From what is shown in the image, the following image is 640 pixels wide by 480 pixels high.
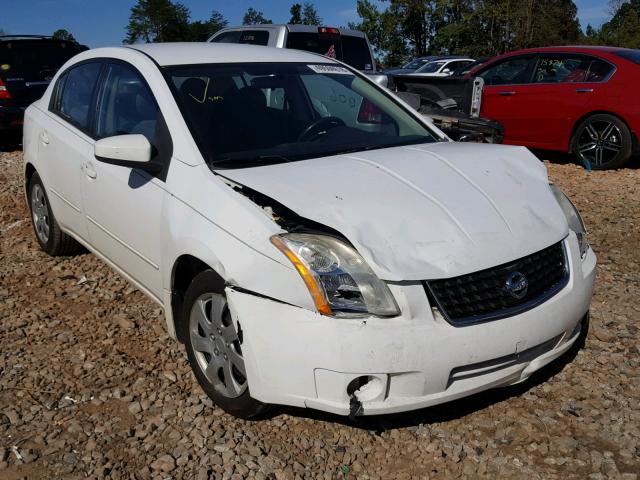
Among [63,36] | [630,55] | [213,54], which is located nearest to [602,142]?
[630,55]

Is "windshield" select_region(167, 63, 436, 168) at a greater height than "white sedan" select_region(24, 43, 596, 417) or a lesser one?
greater

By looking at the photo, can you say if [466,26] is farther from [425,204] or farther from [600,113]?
[425,204]

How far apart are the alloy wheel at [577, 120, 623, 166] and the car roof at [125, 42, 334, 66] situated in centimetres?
528

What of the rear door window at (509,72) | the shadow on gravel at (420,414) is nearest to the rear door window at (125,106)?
the shadow on gravel at (420,414)

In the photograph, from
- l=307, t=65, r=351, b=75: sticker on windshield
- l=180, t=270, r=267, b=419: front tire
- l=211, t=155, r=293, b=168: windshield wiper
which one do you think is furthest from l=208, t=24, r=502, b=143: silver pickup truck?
l=180, t=270, r=267, b=419: front tire

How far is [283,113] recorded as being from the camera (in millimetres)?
3848

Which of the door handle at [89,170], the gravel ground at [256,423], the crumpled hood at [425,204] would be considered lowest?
the gravel ground at [256,423]

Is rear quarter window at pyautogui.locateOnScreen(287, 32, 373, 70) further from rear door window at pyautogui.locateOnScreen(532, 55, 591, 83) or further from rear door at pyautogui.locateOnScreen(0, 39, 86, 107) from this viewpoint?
rear door at pyautogui.locateOnScreen(0, 39, 86, 107)

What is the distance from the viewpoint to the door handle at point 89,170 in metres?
4.01

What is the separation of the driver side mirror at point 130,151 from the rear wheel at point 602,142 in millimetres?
6647

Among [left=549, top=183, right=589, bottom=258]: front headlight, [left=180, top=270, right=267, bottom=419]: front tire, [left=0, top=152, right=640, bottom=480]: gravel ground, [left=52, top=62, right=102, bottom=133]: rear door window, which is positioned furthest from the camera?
[left=52, top=62, right=102, bottom=133]: rear door window

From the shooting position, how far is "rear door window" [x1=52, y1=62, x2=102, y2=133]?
439cm

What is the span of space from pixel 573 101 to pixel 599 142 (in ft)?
2.02

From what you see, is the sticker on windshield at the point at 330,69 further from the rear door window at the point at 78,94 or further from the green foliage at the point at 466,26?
the green foliage at the point at 466,26
